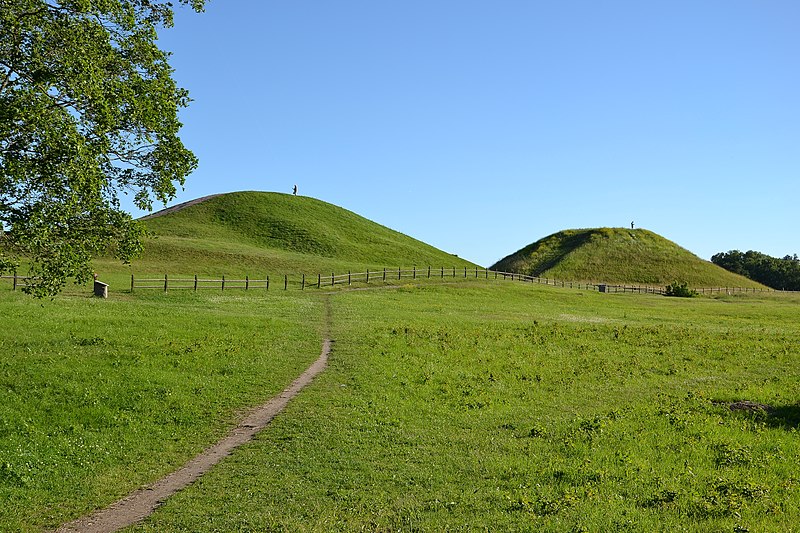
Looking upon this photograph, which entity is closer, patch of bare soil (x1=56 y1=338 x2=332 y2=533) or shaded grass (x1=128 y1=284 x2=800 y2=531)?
shaded grass (x1=128 y1=284 x2=800 y2=531)

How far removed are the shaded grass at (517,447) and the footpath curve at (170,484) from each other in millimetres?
491

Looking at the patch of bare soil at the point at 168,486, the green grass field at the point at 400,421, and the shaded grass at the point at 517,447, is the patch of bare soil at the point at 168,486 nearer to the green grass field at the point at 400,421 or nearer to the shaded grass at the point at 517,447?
the green grass field at the point at 400,421

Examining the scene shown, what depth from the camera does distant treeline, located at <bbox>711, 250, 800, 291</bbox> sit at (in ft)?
528

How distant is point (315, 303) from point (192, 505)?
137ft

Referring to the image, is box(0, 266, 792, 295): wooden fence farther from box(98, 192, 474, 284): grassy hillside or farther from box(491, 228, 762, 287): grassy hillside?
box(491, 228, 762, 287): grassy hillside

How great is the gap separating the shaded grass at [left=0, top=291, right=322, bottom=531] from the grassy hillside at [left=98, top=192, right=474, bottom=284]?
4526 cm

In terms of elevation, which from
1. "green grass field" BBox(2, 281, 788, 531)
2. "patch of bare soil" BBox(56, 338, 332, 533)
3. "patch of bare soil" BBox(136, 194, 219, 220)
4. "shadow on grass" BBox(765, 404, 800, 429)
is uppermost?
"patch of bare soil" BBox(136, 194, 219, 220)

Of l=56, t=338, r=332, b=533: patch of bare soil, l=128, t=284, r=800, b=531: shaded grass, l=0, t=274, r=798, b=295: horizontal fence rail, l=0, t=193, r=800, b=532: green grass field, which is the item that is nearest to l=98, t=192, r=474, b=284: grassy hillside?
l=0, t=274, r=798, b=295: horizontal fence rail

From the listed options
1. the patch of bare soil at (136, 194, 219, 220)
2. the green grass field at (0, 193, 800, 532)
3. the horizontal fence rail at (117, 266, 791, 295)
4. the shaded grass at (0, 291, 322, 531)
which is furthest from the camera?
the patch of bare soil at (136, 194, 219, 220)

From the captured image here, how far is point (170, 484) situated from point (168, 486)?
0.13m

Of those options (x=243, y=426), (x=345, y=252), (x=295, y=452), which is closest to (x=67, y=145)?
(x=243, y=426)

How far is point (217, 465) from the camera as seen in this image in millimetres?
14938

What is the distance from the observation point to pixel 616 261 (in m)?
135

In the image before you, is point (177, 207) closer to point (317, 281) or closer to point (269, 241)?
point (269, 241)
